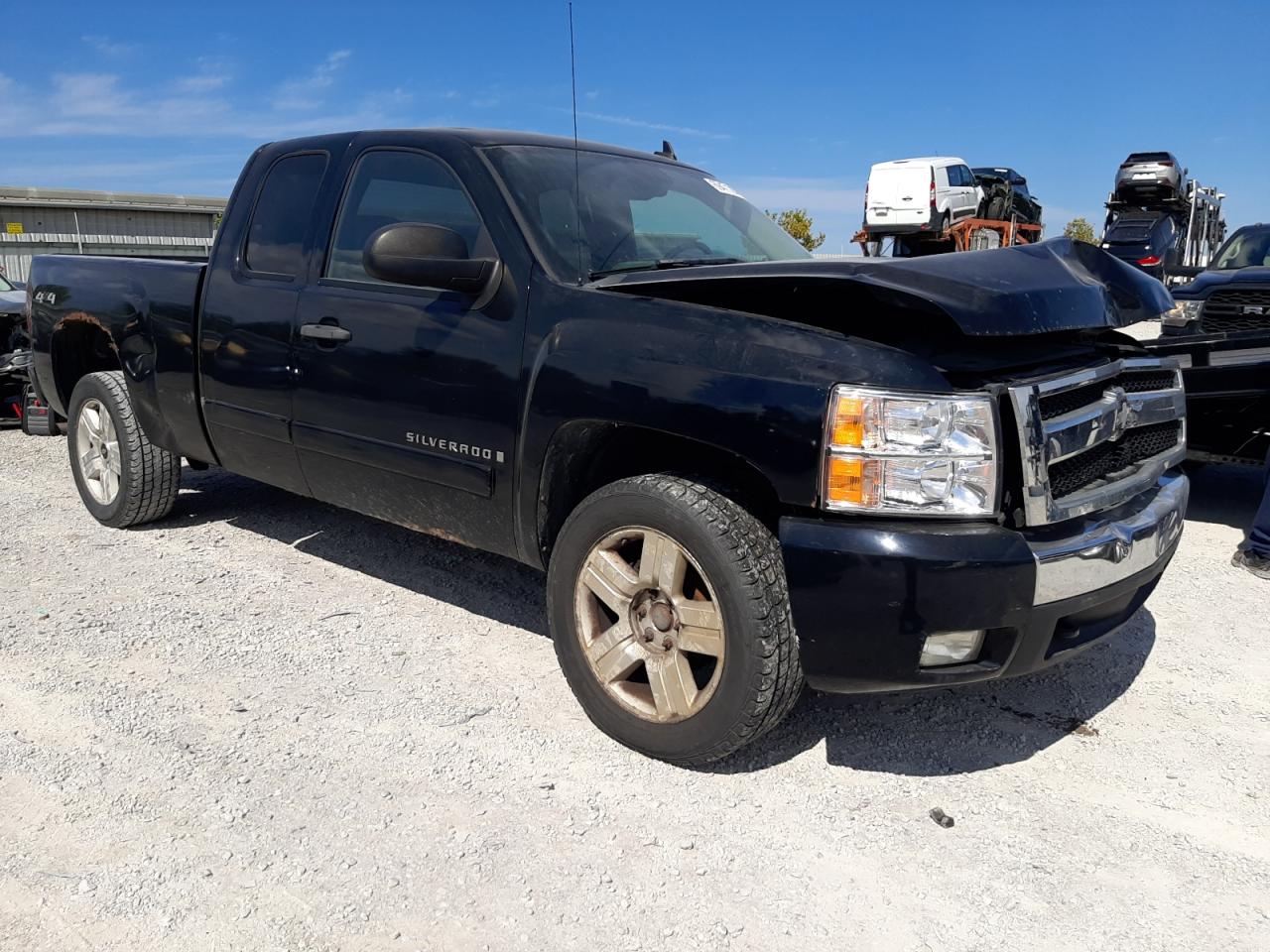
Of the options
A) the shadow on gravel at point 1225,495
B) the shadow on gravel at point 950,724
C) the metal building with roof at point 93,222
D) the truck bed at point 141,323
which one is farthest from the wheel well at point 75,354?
the metal building with roof at point 93,222

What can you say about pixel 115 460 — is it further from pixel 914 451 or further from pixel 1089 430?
pixel 1089 430

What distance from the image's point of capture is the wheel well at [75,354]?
216 inches

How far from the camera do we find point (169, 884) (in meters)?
2.36

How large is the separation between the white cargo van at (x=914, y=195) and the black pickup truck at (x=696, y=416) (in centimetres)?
1918

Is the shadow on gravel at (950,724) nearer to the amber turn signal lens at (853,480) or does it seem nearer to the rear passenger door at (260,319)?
the amber turn signal lens at (853,480)

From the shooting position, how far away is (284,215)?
4195 millimetres

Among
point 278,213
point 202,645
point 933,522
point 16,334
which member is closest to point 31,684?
point 202,645

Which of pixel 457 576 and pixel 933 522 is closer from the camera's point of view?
pixel 933 522

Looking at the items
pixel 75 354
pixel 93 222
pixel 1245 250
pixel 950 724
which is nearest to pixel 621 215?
pixel 950 724

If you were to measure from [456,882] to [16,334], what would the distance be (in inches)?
308

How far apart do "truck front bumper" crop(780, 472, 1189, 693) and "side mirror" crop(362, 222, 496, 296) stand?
1.36m

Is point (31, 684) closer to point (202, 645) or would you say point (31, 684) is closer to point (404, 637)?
point (202, 645)

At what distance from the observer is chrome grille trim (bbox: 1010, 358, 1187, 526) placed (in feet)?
8.29

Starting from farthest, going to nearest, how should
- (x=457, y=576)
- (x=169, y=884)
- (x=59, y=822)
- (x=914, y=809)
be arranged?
1. (x=457, y=576)
2. (x=914, y=809)
3. (x=59, y=822)
4. (x=169, y=884)
